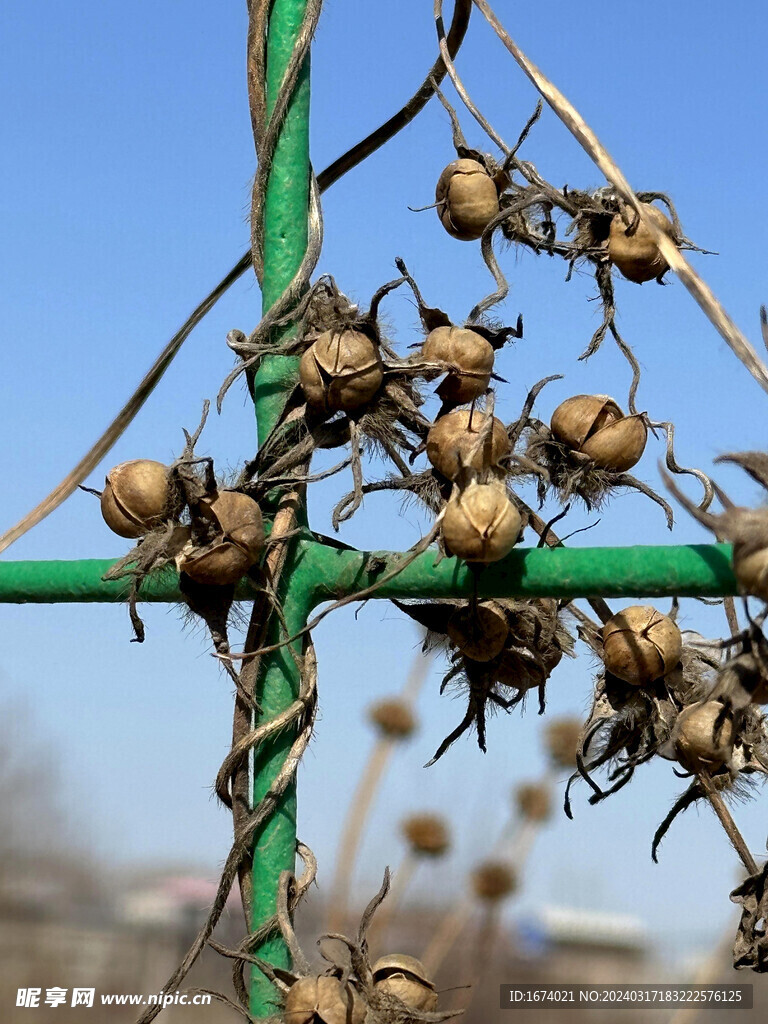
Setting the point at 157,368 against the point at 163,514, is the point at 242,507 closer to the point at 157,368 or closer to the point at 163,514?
the point at 163,514

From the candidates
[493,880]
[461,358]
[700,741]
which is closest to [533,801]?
[493,880]

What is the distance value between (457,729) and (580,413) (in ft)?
0.52

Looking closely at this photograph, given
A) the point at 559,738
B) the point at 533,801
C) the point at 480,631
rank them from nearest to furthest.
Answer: the point at 480,631, the point at 559,738, the point at 533,801

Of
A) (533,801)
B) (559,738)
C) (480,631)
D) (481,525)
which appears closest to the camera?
(481,525)

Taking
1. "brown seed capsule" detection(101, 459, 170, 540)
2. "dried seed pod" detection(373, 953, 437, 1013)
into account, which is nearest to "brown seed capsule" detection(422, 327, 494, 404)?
"brown seed capsule" detection(101, 459, 170, 540)

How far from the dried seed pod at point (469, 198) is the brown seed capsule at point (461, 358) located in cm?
11

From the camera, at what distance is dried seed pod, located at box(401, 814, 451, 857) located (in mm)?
1147

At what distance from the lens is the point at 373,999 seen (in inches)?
20.1

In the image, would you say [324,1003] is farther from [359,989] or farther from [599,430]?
[599,430]

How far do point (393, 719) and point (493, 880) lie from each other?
189mm

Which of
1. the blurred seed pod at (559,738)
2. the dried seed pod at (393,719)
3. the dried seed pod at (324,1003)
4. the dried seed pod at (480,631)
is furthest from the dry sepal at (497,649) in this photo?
the dried seed pod at (393,719)

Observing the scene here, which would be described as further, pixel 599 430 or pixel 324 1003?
pixel 599 430

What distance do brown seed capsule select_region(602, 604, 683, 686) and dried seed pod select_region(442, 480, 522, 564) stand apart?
128mm

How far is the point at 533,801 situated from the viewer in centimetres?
121
